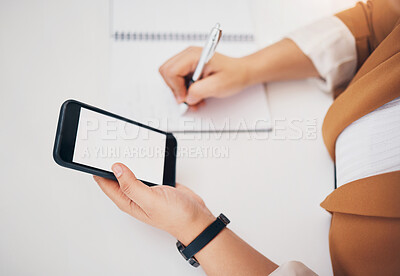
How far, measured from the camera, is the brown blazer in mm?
338

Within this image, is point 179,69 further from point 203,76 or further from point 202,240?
point 202,240

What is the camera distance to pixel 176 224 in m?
0.41

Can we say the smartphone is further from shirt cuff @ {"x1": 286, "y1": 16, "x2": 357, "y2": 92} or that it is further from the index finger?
shirt cuff @ {"x1": 286, "y1": 16, "x2": 357, "y2": 92}

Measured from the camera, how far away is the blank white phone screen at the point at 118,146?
0.41m

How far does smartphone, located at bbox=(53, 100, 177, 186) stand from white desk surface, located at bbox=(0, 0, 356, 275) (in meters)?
0.05

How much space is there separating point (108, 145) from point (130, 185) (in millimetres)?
83

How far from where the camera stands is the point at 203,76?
1.84ft

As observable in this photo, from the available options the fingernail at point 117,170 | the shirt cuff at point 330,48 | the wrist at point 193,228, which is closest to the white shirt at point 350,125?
the shirt cuff at point 330,48

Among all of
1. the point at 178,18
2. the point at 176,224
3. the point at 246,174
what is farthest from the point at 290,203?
the point at 178,18

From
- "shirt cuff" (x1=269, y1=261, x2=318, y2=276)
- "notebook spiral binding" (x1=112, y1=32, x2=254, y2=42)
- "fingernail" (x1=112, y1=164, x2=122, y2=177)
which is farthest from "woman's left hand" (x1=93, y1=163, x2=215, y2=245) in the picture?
"notebook spiral binding" (x1=112, y1=32, x2=254, y2=42)

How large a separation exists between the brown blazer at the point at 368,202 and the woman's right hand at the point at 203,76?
18 cm

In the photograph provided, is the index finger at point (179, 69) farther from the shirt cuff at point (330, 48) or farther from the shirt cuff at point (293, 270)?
the shirt cuff at point (293, 270)

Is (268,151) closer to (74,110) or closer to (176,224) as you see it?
(176,224)

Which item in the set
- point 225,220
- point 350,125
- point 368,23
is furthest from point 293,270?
point 368,23
